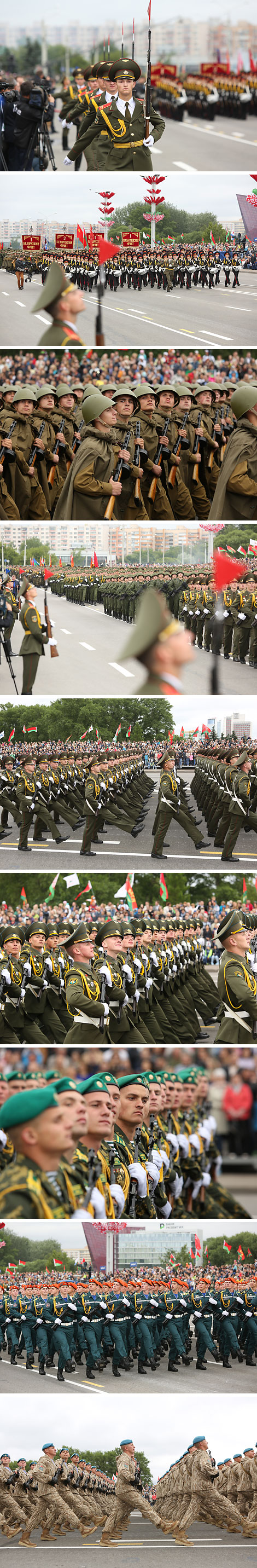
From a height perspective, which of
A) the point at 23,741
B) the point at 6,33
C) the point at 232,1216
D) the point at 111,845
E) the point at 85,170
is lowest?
the point at 232,1216

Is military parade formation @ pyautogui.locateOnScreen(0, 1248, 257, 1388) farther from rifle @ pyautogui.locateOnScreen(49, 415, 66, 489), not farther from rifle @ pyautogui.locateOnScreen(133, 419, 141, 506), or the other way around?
rifle @ pyautogui.locateOnScreen(49, 415, 66, 489)

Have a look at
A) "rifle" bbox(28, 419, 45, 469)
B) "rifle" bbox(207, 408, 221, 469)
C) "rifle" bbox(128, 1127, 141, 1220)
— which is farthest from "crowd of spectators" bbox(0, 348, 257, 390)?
"rifle" bbox(128, 1127, 141, 1220)

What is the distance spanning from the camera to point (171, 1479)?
988cm

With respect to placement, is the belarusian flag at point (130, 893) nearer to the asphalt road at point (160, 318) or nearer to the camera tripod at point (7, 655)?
the camera tripod at point (7, 655)

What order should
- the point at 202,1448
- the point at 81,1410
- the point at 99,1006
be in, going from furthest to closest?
the point at 99,1006 < the point at 81,1410 < the point at 202,1448

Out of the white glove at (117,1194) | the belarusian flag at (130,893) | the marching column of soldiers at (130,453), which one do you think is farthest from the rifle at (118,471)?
the white glove at (117,1194)

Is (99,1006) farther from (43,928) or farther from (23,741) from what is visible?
(23,741)

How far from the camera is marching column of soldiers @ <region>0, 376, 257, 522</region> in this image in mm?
12352

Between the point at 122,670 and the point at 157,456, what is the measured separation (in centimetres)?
183

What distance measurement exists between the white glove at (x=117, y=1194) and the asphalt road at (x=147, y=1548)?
7.15 feet

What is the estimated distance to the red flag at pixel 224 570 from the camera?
523 inches

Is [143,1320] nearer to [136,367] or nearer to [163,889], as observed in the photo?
[163,889]

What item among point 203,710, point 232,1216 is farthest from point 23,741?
point 232,1216

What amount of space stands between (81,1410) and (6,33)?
438 inches
